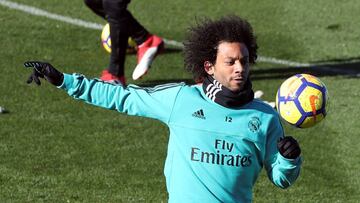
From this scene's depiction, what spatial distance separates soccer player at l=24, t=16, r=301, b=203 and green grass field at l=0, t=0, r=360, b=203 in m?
1.61

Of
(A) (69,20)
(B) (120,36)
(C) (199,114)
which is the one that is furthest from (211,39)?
(A) (69,20)

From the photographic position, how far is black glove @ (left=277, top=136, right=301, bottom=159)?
225 inches

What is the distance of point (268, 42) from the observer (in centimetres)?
1541

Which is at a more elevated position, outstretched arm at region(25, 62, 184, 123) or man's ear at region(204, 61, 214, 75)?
man's ear at region(204, 61, 214, 75)

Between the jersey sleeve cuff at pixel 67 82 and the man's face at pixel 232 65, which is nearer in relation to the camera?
the man's face at pixel 232 65

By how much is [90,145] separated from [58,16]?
20.0 feet

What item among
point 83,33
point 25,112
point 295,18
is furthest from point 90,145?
point 295,18

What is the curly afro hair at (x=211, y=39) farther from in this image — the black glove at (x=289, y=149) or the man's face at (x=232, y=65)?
the black glove at (x=289, y=149)

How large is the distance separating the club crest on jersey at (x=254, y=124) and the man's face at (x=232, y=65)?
0.23 meters

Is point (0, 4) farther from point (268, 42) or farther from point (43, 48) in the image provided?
point (268, 42)

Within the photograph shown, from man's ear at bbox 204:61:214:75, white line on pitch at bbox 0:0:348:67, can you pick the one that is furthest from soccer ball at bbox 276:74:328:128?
white line on pitch at bbox 0:0:348:67

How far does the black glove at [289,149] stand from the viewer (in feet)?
18.8

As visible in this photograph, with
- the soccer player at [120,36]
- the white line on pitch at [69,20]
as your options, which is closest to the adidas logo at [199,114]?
the soccer player at [120,36]

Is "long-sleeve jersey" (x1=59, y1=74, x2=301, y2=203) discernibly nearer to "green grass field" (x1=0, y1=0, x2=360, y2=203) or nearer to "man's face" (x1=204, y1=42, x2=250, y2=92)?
"man's face" (x1=204, y1=42, x2=250, y2=92)
